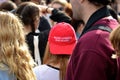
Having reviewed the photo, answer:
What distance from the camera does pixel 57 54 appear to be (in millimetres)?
3510

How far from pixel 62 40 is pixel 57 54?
17 centimetres

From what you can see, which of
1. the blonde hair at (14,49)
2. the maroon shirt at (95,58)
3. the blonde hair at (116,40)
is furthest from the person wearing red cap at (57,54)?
the blonde hair at (116,40)

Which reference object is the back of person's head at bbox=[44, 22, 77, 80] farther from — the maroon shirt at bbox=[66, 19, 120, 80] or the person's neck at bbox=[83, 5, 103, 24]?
the maroon shirt at bbox=[66, 19, 120, 80]

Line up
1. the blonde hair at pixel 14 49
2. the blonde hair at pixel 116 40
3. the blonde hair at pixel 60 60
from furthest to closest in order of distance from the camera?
the blonde hair at pixel 60 60, the blonde hair at pixel 14 49, the blonde hair at pixel 116 40

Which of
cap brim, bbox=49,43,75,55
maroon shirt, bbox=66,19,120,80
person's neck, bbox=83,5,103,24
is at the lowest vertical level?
cap brim, bbox=49,43,75,55

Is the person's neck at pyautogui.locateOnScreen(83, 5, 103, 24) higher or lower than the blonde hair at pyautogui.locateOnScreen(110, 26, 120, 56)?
higher

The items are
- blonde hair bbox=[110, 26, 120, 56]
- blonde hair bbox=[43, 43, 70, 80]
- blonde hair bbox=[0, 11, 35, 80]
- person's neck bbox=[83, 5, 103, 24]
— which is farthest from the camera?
blonde hair bbox=[43, 43, 70, 80]

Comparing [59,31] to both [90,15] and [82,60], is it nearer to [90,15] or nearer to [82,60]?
[90,15]

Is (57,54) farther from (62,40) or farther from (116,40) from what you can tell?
(116,40)

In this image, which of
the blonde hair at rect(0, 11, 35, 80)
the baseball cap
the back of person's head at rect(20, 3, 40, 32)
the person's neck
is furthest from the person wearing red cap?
the back of person's head at rect(20, 3, 40, 32)

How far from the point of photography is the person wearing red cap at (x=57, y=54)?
343cm

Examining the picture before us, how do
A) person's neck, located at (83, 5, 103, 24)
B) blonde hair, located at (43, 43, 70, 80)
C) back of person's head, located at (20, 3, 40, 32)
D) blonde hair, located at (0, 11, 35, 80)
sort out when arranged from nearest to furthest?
person's neck, located at (83, 5, 103, 24) < blonde hair, located at (0, 11, 35, 80) < blonde hair, located at (43, 43, 70, 80) < back of person's head, located at (20, 3, 40, 32)

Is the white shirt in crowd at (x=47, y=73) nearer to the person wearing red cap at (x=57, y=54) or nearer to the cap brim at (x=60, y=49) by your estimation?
the person wearing red cap at (x=57, y=54)

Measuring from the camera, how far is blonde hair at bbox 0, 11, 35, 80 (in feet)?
10.1
